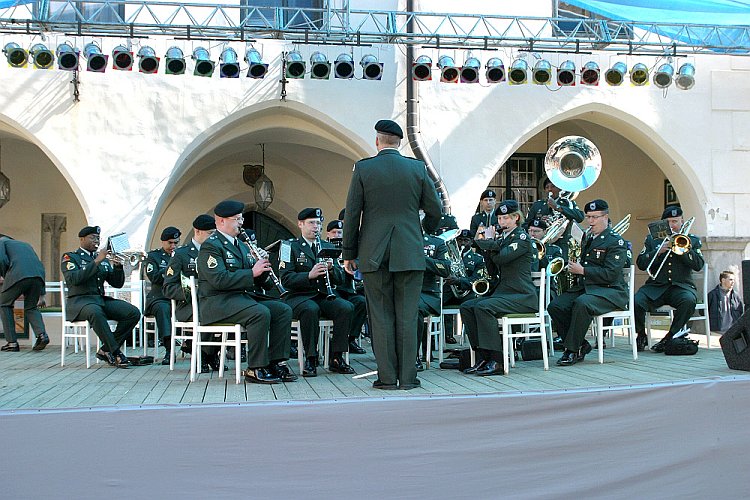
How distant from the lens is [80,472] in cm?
448

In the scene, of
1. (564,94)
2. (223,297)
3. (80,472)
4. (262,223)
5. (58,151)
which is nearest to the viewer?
(80,472)

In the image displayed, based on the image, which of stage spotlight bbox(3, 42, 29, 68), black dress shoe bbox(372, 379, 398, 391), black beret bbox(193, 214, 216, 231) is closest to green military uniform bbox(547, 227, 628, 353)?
black dress shoe bbox(372, 379, 398, 391)

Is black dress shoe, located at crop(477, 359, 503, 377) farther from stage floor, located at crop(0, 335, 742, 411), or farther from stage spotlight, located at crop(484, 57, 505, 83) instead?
stage spotlight, located at crop(484, 57, 505, 83)

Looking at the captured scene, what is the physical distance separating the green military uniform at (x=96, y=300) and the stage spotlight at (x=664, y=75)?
7066mm

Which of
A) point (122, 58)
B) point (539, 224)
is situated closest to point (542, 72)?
point (539, 224)

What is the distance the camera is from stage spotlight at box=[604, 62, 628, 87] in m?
11.1

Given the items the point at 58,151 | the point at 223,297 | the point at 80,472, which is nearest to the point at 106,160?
the point at 58,151

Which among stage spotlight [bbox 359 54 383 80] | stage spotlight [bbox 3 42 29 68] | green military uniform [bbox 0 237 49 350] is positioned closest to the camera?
stage spotlight [bbox 3 42 29 68]

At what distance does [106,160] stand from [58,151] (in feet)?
1.99

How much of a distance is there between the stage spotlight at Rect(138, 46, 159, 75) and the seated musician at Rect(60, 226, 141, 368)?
277 centimetres

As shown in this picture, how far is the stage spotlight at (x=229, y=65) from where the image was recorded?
34.2 feet

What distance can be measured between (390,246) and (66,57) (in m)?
6.12

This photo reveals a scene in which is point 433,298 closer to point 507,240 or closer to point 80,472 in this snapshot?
point 507,240

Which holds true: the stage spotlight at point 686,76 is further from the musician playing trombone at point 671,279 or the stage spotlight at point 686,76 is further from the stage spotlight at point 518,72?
the musician playing trombone at point 671,279
